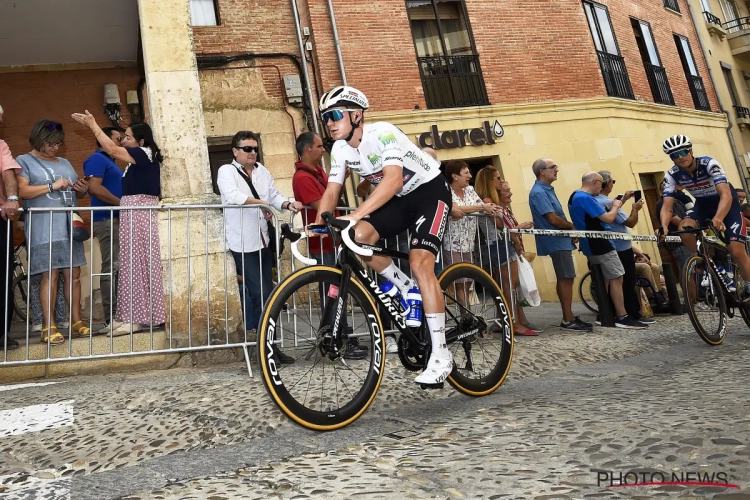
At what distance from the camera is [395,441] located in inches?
113

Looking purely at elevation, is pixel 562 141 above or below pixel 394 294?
above

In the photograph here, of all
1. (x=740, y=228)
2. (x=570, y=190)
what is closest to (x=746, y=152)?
(x=570, y=190)

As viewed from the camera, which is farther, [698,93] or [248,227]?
[698,93]

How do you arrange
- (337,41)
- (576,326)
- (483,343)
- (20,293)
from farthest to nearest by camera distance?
1. (337,41)
2. (20,293)
3. (576,326)
4. (483,343)

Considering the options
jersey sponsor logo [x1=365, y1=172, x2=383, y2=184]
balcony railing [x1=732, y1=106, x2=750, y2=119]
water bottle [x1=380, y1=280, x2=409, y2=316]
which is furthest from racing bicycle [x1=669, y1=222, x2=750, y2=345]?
balcony railing [x1=732, y1=106, x2=750, y2=119]

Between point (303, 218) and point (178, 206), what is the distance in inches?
39.5

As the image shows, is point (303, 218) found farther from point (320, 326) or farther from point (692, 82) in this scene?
point (692, 82)

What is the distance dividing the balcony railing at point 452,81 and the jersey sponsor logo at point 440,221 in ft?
35.5

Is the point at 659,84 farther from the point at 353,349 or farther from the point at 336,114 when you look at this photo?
the point at 353,349

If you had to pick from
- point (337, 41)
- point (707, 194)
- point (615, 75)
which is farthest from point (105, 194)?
point (615, 75)

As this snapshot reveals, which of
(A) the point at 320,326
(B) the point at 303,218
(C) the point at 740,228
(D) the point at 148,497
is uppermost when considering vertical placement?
(B) the point at 303,218

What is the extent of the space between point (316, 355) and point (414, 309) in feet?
2.16

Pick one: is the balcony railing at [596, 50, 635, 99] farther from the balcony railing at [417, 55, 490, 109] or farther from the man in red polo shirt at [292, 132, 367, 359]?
the man in red polo shirt at [292, 132, 367, 359]

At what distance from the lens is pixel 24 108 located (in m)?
10.5
